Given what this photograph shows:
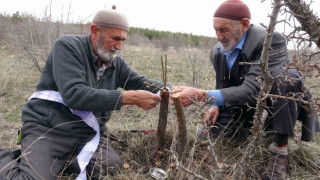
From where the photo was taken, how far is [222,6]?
297 cm

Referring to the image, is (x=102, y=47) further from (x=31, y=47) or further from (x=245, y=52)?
(x=31, y=47)

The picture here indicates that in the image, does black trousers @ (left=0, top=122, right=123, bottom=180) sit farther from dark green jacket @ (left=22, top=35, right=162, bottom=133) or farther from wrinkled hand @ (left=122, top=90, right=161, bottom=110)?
wrinkled hand @ (left=122, top=90, right=161, bottom=110)

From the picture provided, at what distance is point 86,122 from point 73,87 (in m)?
0.36

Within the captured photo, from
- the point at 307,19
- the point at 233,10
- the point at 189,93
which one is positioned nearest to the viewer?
the point at 307,19

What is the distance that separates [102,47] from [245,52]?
1122mm

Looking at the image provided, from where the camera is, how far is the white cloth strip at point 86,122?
2630 millimetres

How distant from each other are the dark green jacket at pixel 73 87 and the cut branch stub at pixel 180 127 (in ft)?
1.34

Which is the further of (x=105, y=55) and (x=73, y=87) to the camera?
(x=105, y=55)

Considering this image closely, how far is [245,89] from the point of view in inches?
108

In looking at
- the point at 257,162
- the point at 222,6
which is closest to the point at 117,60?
the point at 222,6

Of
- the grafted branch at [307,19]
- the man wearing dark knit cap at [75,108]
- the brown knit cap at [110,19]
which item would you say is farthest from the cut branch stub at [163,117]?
the grafted branch at [307,19]

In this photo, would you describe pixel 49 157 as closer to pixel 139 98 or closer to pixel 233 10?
pixel 139 98

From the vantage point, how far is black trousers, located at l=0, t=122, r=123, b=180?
2.52 m

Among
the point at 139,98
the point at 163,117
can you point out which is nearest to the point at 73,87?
the point at 139,98
